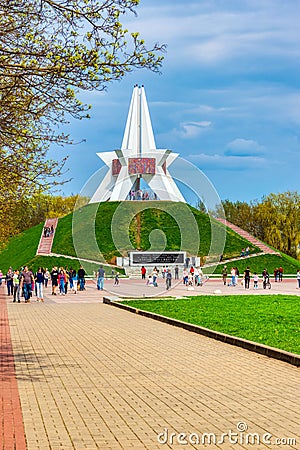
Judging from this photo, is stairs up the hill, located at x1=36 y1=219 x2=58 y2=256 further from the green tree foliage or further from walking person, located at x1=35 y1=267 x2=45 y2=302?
walking person, located at x1=35 y1=267 x2=45 y2=302

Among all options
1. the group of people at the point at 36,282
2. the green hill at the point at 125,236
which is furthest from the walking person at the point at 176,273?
the group of people at the point at 36,282

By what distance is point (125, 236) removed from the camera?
64.2 m

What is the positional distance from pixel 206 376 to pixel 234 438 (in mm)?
3542

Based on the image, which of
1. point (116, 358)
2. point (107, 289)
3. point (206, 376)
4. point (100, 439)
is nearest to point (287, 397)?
point (206, 376)

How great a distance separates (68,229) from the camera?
66.3 metres

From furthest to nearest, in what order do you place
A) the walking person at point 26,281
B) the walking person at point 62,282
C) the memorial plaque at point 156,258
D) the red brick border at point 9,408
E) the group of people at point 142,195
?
1. the group of people at point 142,195
2. the memorial plaque at point 156,258
3. the walking person at point 62,282
4. the walking person at point 26,281
5. the red brick border at point 9,408

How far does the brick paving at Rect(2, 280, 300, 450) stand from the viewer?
6543 millimetres

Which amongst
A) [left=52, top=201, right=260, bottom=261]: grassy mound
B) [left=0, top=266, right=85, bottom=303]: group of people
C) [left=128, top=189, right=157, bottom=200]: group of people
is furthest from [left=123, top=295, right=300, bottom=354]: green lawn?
[left=128, top=189, right=157, bottom=200]: group of people

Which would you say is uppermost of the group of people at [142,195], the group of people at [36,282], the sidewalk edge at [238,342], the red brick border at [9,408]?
the group of people at [142,195]

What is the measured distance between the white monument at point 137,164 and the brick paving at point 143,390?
56.1 m

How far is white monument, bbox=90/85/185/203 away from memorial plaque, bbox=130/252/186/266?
1531 cm

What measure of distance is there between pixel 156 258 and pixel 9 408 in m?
47.6

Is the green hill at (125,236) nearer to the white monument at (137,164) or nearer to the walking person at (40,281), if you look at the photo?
the white monument at (137,164)

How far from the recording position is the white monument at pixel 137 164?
235 feet
